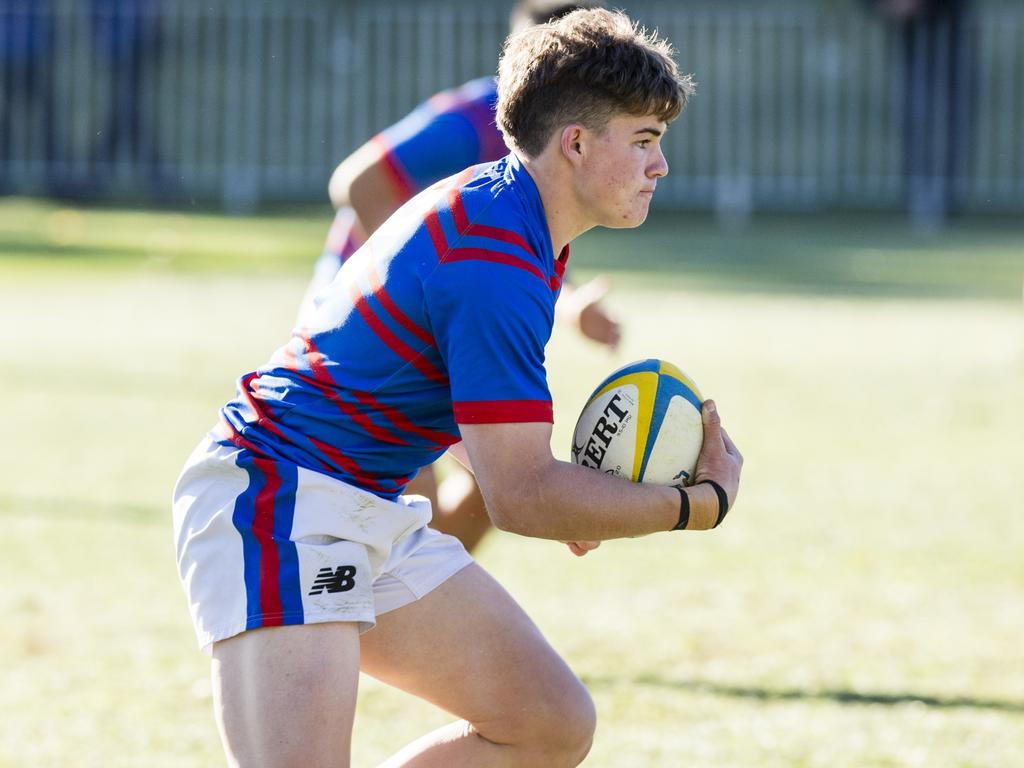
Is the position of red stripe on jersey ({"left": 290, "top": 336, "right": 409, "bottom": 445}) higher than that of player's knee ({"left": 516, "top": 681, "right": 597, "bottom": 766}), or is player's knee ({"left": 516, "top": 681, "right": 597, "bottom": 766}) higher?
red stripe on jersey ({"left": 290, "top": 336, "right": 409, "bottom": 445})

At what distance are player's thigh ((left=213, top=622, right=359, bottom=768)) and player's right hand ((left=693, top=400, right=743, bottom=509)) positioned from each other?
0.85 metres

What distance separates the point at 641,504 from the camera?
3.45m

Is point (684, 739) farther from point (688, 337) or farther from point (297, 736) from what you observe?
point (688, 337)

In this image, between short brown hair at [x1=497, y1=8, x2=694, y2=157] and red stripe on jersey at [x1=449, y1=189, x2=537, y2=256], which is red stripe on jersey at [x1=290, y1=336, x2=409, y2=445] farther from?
short brown hair at [x1=497, y1=8, x2=694, y2=157]

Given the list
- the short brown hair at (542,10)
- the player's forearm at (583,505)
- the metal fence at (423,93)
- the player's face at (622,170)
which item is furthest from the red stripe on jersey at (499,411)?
the metal fence at (423,93)

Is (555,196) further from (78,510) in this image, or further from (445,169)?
(78,510)

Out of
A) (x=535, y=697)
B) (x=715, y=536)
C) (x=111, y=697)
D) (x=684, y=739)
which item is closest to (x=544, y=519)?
(x=535, y=697)

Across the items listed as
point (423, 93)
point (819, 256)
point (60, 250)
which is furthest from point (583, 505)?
point (423, 93)

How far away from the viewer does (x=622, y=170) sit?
138 inches

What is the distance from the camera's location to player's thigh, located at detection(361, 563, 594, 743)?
3.75 metres

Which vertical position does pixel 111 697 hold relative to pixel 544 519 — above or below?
below

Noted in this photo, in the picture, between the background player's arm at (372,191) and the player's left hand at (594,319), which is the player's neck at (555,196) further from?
the background player's arm at (372,191)

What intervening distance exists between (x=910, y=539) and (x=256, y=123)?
18.2 meters

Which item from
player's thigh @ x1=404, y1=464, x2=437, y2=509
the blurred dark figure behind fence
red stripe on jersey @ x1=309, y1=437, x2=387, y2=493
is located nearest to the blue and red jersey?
player's thigh @ x1=404, y1=464, x2=437, y2=509
